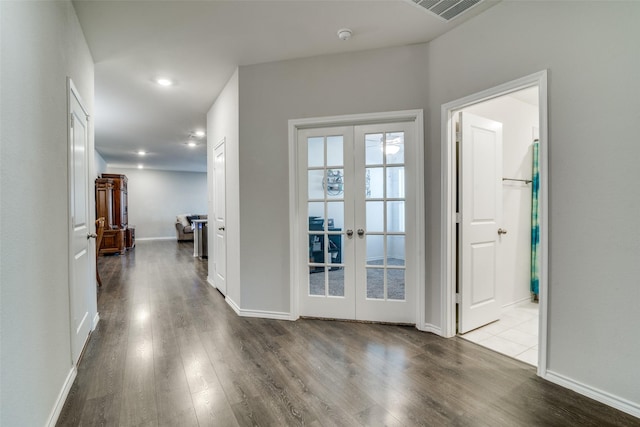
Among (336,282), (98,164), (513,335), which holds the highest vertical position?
(98,164)

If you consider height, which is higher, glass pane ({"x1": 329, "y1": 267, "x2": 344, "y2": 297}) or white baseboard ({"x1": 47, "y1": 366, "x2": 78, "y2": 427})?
glass pane ({"x1": 329, "y1": 267, "x2": 344, "y2": 297})

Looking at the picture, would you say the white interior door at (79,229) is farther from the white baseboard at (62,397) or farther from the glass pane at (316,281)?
the glass pane at (316,281)

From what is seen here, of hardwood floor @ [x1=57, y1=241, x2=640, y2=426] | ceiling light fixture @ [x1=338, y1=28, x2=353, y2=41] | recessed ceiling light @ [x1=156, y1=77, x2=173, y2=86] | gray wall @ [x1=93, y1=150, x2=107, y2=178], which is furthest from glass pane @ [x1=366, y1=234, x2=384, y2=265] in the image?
gray wall @ [x1=93, y1=150, x2=107, y2=178]

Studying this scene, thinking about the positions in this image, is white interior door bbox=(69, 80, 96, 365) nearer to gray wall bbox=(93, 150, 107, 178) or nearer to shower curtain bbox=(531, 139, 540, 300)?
shower curtain bbox=(531, 139, 540, 300)

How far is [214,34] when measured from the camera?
8.52ft

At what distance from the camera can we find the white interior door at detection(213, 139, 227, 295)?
385 cm

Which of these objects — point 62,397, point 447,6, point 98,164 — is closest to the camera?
point 62,397

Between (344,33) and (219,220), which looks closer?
(344,33)

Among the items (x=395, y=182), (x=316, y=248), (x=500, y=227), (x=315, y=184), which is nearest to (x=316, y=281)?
(x=316, y=248)

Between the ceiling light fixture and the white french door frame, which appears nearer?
the ceiling light fixture

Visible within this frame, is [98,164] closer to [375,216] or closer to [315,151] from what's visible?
[315,151]

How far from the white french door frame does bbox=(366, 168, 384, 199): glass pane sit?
0.32 m

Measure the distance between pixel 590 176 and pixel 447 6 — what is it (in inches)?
60.4

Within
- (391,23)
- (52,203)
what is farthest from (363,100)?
(52,203)
